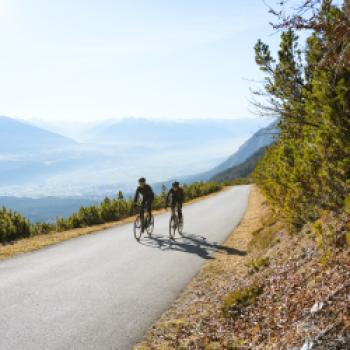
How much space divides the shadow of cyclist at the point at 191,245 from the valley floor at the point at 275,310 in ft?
14.5

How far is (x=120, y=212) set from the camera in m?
27.1

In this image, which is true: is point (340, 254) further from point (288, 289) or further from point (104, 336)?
point (104, 336)

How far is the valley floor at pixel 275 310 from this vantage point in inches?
194

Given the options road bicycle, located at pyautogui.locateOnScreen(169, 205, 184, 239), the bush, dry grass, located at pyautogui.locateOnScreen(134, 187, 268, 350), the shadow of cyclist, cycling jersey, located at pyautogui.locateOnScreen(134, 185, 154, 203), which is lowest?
dry grass, located at pyautogui.locateOnScreen(134, 187, 268, 350)

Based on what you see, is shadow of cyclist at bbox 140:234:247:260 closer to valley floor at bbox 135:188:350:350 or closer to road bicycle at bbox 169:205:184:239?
road bicycle at bbox 169:205:184:239

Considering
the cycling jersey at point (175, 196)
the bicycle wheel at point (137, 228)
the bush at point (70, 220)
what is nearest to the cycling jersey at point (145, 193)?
the bicycle wheel at point (137, 228)

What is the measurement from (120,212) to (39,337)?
2039 cm

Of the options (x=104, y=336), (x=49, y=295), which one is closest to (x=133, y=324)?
(x=104, y=336)

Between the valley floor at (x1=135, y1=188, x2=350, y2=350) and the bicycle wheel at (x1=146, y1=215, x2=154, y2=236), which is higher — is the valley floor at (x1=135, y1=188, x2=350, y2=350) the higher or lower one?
the lower one

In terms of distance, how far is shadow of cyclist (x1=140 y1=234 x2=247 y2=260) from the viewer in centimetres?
1423

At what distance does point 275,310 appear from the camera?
627 centimetres

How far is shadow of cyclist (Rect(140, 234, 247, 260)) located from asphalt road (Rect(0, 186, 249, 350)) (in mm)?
34

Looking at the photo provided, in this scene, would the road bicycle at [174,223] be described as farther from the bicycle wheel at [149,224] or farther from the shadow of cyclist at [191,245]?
the bicycle wheel at [149,224]

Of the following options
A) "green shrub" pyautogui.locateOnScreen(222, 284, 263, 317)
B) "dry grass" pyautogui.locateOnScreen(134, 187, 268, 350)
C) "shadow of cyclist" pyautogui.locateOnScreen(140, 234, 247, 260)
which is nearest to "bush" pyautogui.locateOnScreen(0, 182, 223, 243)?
"shadow of cyclist" pyautogui.locateOnScreen(140, 234, 247, 260)
